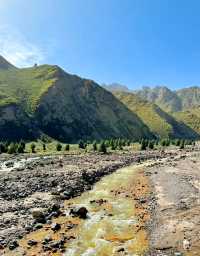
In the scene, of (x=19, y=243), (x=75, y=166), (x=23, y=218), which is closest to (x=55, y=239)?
(x=19, y=243)

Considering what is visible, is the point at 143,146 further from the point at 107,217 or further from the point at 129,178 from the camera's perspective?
the point at 107,217

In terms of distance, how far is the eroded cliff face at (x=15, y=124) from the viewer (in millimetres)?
171625

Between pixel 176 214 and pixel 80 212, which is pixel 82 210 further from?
pixel 176 214

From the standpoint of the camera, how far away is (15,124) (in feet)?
592

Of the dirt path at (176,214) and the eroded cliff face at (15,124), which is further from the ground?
the eroded cliff face at (15,124)

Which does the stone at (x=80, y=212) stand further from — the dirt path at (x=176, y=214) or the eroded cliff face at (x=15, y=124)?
the eroded cliff face at (x=15, y=124)

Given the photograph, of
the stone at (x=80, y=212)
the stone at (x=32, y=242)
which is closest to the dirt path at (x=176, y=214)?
the stone at (x=80, y=212)

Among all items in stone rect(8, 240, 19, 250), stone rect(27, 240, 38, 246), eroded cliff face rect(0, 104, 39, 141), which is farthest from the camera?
eroded cliff face rect(0, 104, 39, 141)

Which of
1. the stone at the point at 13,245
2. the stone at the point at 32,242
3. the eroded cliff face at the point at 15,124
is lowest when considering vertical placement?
the stone at the point at 13,245

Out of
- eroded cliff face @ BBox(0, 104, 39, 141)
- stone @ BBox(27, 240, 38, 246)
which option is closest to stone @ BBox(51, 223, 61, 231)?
stone @ BBox(27, 240, 38, 246)

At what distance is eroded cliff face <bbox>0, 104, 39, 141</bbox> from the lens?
17162 cm

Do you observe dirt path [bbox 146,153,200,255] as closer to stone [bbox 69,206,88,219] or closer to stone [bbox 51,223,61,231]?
stone [bbox 69,206,88,219]

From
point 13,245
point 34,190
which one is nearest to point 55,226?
point 13,245

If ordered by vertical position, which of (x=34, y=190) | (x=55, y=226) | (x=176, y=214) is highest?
(x=176, y=214)
